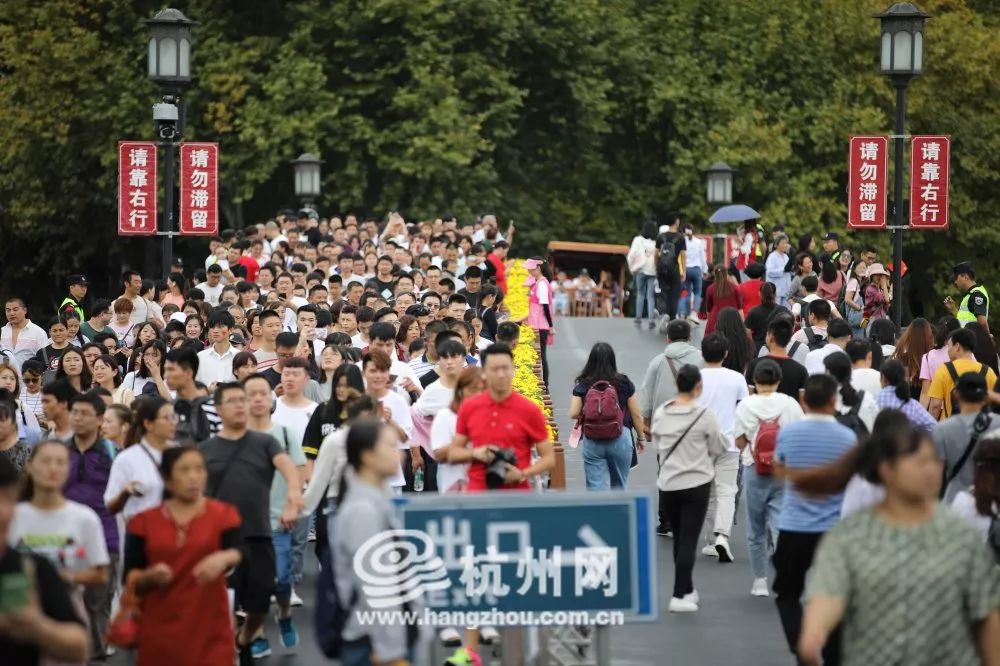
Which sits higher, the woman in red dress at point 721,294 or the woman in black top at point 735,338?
the woman in red dress at point 721,294

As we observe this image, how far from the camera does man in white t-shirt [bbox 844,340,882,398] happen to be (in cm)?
1448

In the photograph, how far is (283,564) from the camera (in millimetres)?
12266

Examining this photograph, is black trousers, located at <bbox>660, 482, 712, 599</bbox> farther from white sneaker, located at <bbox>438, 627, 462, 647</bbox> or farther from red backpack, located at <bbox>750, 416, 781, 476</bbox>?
white sneaker, located at <bbox>438, 627, 462, 647</bbox>

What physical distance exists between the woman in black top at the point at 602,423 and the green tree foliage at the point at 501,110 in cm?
2627

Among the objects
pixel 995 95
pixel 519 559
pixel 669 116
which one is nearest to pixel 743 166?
pixel 669 116

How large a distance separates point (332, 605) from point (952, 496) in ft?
13.7

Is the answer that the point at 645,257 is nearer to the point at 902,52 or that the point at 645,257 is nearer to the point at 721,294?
the point at 721,294

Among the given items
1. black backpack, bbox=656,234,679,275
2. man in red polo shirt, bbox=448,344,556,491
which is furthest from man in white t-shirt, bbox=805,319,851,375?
black backpack, bbox=656,234,679,275

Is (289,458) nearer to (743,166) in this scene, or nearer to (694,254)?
(694,254)

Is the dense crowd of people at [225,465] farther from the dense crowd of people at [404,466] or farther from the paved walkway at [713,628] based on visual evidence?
the paved walkway at [713,628]

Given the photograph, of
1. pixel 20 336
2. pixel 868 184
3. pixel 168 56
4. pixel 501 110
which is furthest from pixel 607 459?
pixel 501 110

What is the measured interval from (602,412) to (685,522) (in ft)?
7.00

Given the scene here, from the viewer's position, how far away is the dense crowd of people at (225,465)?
8.79m
